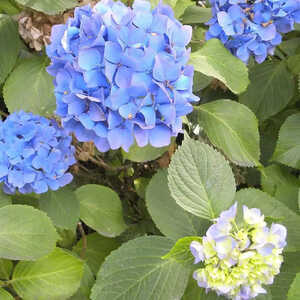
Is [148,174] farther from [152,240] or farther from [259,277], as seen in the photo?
[259,277]

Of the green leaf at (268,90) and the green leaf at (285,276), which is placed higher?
the green leaf at (268,90)

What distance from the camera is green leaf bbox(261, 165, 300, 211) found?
1.13 metres

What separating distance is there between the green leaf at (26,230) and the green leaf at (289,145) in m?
0.59

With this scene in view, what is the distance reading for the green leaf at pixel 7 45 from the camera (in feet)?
4.06

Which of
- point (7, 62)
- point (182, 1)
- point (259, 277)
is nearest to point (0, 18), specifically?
point (7, 62)

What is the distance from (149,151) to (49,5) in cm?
42

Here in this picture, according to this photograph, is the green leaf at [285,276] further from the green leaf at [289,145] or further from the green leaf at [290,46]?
the green leaf at [290,46]

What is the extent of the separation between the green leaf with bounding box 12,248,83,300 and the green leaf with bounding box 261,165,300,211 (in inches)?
19.4

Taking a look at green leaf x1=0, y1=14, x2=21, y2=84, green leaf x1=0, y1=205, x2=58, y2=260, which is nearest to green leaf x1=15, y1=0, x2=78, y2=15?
green leaf x1=0, y1=14, x2=21, y2=84

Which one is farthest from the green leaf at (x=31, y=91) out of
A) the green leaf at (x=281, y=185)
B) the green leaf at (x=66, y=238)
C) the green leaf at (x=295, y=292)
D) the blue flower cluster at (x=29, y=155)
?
the green leaf at (x=295, y=292)

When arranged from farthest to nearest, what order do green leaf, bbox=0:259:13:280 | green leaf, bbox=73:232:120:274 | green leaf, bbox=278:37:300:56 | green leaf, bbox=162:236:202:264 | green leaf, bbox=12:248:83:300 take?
green leaf, bbox=278:37:300:56 < green leaf, bbox=73:232:120:274 < green leaf, bbox=0:259:13:280 < green leaf, bbox=12:248:83:300 < green leaf, bbox=162:236:202:264

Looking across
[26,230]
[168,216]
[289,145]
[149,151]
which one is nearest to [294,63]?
[289,145]

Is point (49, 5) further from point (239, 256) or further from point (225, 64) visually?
point (239, 256)

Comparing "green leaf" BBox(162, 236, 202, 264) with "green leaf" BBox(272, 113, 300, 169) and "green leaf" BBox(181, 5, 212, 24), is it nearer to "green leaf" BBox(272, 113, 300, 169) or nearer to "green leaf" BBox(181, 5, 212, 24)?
"green leaf" BBox(272, 113, 300, 169)
